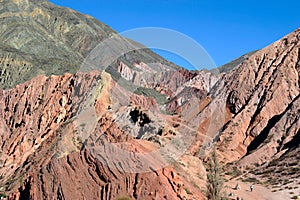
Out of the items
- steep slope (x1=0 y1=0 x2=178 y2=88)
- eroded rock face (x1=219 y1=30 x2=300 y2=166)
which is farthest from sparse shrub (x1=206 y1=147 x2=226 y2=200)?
steep slope (x1=0 y1=0 x2=178 y2=88)

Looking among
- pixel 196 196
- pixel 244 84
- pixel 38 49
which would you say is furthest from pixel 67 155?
pixel 38 49

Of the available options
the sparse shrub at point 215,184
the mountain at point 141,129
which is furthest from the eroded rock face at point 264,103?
the sparse shrub at point 215,184

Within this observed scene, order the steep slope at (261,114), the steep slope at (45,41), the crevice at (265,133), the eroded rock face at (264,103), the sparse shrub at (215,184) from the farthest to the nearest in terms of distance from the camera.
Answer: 1. the steep slope at (45,41)
2. the crevice at (265,133)
3. the eroded rock face at (264,103)
4. the steep slope at (261,114)
5. the sparse shrub at (215,184)

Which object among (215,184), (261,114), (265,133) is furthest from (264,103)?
(215,184)

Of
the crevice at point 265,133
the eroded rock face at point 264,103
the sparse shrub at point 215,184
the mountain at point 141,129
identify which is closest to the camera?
the sparse shrub at point 215,184

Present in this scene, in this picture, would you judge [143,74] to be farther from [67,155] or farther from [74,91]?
[67,155]

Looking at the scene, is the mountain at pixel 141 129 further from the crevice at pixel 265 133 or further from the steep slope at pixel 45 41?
the steep slope at pixel 45 41

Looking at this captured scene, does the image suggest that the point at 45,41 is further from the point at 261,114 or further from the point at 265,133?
the point at 265,133

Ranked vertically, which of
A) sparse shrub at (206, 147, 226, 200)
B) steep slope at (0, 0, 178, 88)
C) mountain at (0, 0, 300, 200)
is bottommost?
sparse shrub at (206, 147, 226, 200)

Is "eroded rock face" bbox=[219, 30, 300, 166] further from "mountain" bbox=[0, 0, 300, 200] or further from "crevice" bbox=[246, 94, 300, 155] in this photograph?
"mountain" bbox=[0, 0, 300, 200]
